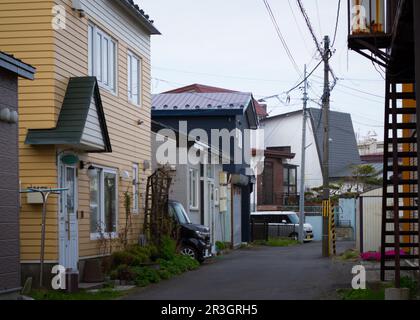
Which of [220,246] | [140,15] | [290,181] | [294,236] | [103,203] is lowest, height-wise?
[294,236]

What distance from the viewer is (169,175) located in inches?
857

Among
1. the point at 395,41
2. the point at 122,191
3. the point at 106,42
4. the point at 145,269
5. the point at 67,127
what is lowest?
the point at 145,269

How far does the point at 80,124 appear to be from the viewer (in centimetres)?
1541

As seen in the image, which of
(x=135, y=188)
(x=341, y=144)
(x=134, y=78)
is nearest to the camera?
(x=135, y=188)

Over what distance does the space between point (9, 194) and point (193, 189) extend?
52.6 feet

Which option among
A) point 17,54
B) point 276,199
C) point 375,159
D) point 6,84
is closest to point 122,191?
point 17,54

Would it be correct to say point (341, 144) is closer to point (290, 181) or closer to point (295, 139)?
point (295, 139)

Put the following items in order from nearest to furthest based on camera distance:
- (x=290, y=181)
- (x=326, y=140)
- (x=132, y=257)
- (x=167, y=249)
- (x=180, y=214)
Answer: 1. (x=132, y=257)
2. (x=167, y=249)
3. (x=180, y=214)
4. (x=326, y=140)
5. (x=290, y=181)

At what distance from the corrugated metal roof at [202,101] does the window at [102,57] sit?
49.0ft

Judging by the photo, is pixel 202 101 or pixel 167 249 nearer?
pixel 167 249

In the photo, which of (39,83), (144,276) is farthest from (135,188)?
(39,83)

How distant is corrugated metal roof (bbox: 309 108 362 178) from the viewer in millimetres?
67062

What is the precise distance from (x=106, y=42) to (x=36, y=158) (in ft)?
15.7
